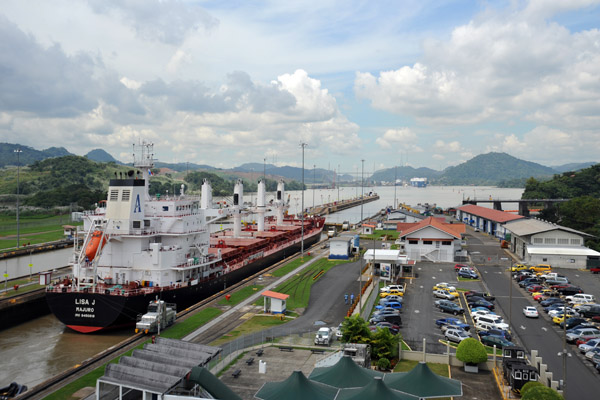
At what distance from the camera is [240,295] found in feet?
127

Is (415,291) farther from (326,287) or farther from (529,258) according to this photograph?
(529,258)

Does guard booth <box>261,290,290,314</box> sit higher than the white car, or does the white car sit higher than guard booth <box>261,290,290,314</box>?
guard booth <box>261,290,290,314</box>

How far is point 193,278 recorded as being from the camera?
122ft

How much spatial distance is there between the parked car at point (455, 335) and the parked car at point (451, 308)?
19.3ft

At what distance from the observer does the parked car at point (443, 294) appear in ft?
123

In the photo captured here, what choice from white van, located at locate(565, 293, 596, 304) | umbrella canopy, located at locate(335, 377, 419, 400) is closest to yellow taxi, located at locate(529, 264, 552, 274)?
white van, located at locate(565, 293, 596, 304)

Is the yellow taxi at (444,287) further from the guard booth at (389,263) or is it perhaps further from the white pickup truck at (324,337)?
the white pickup truck at (324,337)

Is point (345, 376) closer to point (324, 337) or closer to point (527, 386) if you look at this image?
point (324, 337)

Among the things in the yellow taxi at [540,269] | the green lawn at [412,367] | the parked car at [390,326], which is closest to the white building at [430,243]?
the yellow taxi at [540,269]

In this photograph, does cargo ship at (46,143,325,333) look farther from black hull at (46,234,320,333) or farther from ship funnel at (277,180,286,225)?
ship funnel at (277,180,286,225)

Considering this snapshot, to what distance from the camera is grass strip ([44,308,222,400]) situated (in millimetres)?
20469

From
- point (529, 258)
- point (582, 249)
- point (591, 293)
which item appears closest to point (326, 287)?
point (591, 293)

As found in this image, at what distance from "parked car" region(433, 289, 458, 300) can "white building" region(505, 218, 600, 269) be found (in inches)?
795

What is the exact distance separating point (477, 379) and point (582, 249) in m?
39.5
